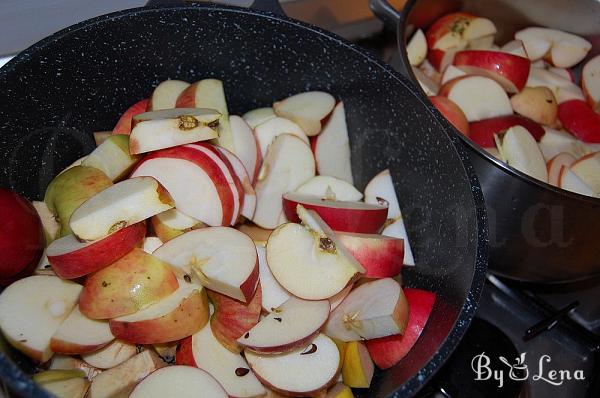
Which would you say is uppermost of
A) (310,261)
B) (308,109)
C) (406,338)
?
(308,109)

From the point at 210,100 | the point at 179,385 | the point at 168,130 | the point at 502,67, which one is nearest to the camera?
the point at 179,385

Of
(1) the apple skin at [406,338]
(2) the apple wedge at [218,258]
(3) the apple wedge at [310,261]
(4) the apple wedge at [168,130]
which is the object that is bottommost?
(1) the apple skin at [406,338]

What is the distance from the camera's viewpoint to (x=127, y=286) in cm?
85

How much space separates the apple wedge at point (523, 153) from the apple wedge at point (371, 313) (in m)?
0.36

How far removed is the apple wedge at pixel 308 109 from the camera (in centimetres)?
109

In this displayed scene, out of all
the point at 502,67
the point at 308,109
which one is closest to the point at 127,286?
the point at 308,109

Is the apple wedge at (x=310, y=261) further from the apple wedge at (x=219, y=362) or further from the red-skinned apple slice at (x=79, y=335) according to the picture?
the red-skinned apple slice at (x=79, y=335)

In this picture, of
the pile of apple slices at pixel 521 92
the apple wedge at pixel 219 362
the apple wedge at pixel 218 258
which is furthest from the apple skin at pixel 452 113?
the apple wedge at pixel 219 362

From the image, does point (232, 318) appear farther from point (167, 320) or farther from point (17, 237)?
point (17, 237)

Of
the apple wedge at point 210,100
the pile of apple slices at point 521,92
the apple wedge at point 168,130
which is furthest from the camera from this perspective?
the pile of apple slices at point 521,92

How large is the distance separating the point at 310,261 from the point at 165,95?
0.39m

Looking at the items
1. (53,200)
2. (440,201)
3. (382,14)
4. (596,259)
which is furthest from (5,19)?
(596,259)

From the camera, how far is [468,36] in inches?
52.8

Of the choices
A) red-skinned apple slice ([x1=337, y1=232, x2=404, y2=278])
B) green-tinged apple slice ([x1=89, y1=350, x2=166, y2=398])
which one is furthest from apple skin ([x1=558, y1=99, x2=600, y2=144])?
→ green-tinged apple slice ([x1=89, y1=350, x2=166, y2=398])
